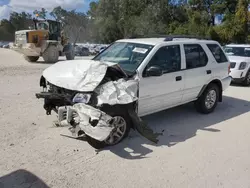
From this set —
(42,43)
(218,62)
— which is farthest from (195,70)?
(42,43)

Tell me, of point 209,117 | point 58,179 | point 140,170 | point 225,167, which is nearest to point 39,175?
point 58,179

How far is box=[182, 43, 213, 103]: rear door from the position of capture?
530 centimetres

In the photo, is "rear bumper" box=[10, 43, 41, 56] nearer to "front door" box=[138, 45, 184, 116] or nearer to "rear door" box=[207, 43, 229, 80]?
"rear door" box=[207, 43, 229, 80]

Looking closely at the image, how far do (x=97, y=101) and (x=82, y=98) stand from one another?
0.28 meters

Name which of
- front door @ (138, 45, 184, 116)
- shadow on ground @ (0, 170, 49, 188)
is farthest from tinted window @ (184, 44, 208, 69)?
shadow on ground @ (0, 170, 49, 188)

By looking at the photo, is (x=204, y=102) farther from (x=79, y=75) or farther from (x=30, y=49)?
(x=30, y=49)

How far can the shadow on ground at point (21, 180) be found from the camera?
3.02 metres

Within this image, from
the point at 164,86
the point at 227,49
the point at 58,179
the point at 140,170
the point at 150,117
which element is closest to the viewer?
the point at 58,179

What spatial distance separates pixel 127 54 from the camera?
4969mm

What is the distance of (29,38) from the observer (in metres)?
15.4

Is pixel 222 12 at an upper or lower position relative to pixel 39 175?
upper

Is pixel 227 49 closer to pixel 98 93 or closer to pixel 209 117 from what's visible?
pixel 209 117

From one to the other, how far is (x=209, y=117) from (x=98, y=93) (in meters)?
3.10

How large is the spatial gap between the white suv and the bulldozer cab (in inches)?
524
